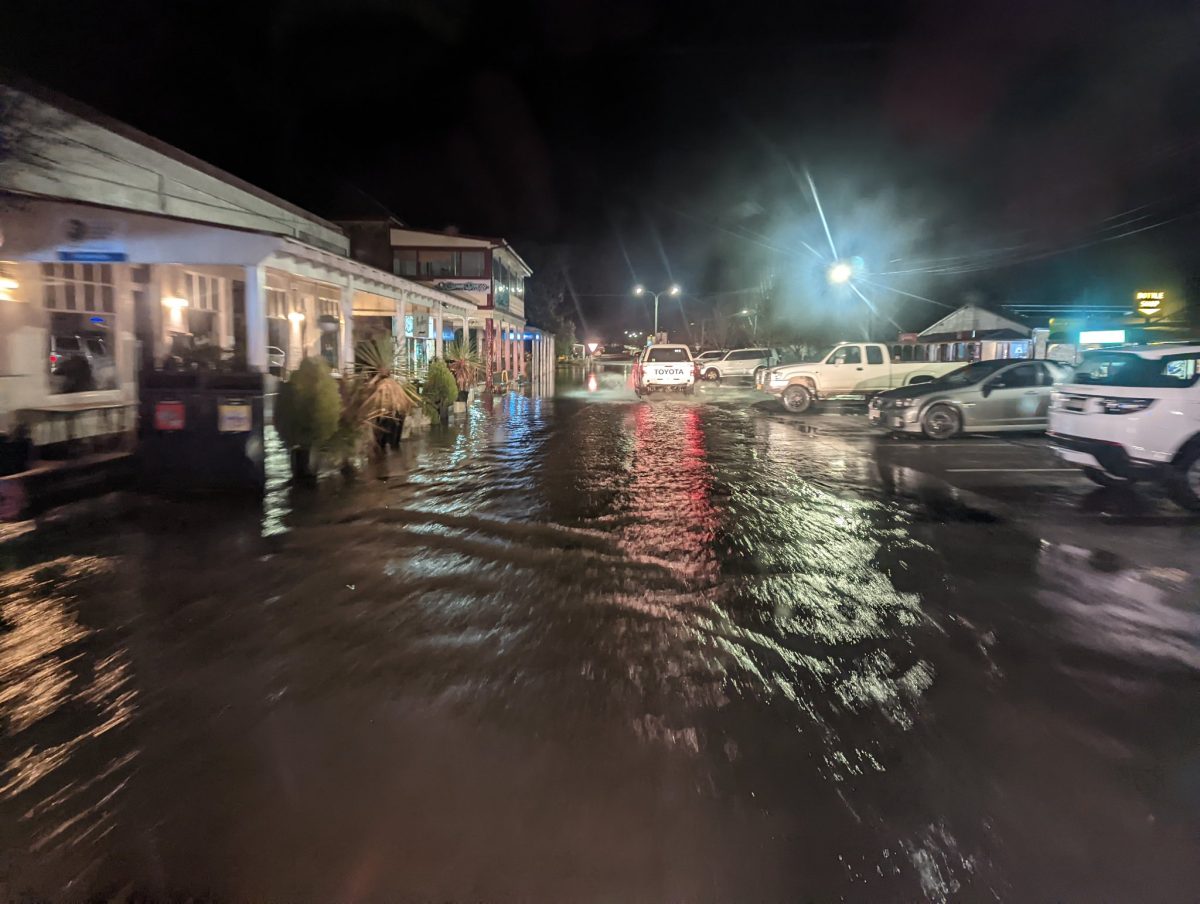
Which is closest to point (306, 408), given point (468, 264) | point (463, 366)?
point (463, 366)

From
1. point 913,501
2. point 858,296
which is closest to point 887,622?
point 913,501

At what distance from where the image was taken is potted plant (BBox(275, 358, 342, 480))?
10.1 m

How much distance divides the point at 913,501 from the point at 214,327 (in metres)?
15.0

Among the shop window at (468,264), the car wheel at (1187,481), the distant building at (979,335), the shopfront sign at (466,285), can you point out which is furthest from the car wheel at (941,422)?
the shop window at (468,264)

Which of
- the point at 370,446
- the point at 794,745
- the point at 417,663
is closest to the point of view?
the point at 794,745

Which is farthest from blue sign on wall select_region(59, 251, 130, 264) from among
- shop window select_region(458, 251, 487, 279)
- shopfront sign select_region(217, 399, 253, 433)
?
shop window select_region(458, 251, 487, 279)

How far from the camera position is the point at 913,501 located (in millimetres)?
9602

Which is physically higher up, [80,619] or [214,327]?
[214,327]

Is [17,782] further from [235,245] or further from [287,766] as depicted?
[235,245]

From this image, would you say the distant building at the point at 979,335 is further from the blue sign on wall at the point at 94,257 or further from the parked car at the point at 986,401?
the blue sign on wall at the point at 94,257

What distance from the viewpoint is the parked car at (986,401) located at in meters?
14.8

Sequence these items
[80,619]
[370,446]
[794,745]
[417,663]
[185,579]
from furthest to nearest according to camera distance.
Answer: [370,446], [185,579], [80,619], [417,663], [794,745]

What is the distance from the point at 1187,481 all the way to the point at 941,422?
264 inches

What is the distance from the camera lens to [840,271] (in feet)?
115
